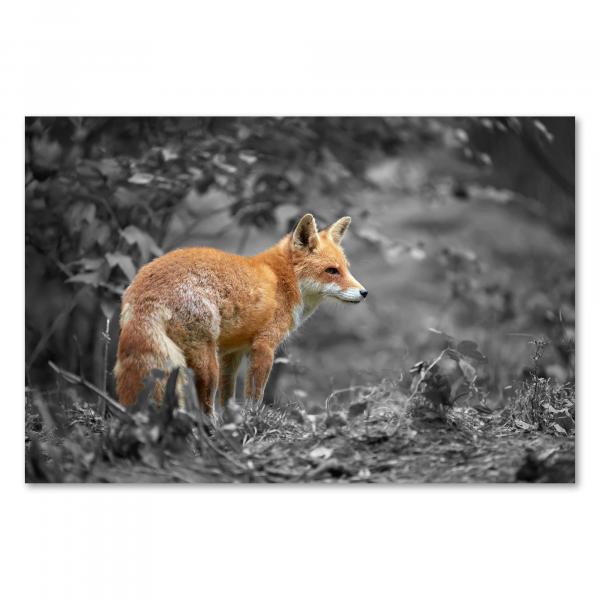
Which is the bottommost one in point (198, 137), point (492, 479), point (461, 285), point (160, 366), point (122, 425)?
point (492, 479)

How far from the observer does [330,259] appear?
19.2ft

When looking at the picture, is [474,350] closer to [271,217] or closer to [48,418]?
[271,217]

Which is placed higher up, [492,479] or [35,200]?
[35,200]

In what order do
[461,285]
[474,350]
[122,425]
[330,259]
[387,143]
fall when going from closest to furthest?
[122,425]
[474,350]
[330,259]
[387,143]
[461,285]

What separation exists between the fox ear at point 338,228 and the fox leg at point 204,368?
1362 millimetres

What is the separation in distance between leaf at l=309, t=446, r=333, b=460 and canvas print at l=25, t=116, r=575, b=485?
→ 1cm

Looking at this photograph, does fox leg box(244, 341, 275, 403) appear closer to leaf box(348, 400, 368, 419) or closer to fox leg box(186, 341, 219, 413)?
fox leg box(186, 341, 219, 413)

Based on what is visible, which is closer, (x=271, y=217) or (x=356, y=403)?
(x=356, y=403)

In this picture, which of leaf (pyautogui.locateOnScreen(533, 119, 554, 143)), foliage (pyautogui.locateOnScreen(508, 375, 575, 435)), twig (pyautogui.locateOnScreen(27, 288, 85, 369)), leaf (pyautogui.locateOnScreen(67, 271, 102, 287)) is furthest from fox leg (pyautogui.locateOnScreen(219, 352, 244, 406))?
leaf (pyautogui.locateOnScreen(533, 119, 554, 143))

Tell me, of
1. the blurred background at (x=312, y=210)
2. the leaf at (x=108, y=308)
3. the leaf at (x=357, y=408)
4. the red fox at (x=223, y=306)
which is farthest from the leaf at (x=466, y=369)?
the leaf at (x=108, y=308)

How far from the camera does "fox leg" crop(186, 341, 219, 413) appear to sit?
16.6 ft

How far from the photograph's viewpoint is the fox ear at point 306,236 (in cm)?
578

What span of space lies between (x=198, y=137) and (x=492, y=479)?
304 centimetres

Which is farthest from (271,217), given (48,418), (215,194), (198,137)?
(48,418)
